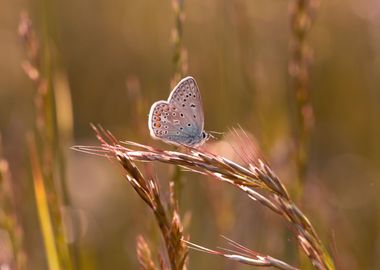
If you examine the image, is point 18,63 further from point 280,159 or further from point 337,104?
point 280,159

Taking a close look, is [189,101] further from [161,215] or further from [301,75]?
[161,215]

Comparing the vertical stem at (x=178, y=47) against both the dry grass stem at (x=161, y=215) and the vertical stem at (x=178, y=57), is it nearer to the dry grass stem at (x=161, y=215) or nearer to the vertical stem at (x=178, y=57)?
the vertical stem at (x=178, y=57)

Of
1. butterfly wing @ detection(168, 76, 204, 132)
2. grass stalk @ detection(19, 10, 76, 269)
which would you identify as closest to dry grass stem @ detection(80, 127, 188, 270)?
grass stalk @ detection(19, 10, 76, 269)

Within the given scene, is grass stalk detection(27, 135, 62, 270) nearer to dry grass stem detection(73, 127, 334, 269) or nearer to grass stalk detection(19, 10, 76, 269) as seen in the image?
grass stalk detection(19, 10, 76, 269)

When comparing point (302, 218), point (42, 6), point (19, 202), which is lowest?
point (19, 202)

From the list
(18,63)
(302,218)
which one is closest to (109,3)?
(18,63)

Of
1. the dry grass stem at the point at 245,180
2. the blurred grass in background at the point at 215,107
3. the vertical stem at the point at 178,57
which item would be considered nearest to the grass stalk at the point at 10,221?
the blurred grass in background at the point at 215,107
